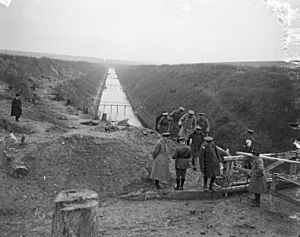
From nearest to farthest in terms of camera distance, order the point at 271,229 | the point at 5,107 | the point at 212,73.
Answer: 1. the point at 271,229
2. the point at 5,107
3. the point at 212,73

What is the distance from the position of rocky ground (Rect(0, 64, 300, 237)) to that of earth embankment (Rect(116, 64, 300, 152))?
10069 millimetres

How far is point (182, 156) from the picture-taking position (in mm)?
10461

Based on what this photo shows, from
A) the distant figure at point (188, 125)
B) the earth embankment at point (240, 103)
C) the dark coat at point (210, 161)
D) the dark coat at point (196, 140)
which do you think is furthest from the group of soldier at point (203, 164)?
the earth embankment at point (240, 103)

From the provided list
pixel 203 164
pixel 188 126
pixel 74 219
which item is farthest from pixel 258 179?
pixel 74 219

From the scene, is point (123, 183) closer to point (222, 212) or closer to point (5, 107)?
point (222, 212)

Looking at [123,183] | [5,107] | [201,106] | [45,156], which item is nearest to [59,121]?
[5,107]

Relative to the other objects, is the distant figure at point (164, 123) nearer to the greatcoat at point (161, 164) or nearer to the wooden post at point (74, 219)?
the greatcoat at point (161, 164)

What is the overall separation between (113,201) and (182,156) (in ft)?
8.47

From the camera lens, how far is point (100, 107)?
4684 cm

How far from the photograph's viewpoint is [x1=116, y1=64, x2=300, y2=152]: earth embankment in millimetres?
21359

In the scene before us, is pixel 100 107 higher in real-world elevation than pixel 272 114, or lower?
lower

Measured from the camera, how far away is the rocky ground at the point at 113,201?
27.1 ft

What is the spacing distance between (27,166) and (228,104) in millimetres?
20634

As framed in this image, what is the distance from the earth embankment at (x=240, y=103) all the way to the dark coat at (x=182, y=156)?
1077 cm
